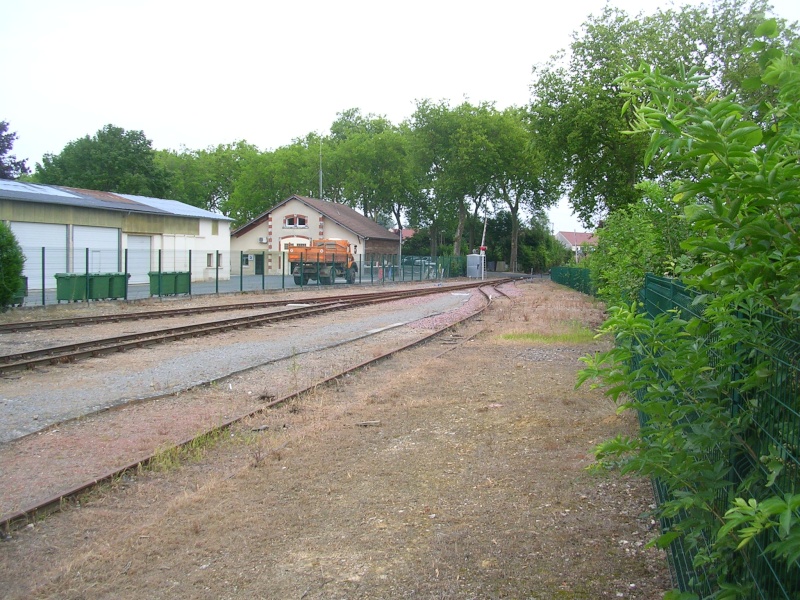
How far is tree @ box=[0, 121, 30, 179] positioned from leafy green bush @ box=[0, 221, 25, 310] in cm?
5148

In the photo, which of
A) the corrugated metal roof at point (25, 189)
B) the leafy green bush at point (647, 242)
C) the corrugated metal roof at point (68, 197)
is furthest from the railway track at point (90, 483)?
the corrugated metal roof at point (25, 189)

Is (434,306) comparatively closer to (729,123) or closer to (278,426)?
(278,426)

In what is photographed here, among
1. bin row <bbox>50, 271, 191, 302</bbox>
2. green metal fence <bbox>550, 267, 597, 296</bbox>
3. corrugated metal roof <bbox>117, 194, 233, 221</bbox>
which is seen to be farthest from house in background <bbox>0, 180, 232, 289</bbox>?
green metal fence <bbox>550, 267, 597, 296</bbox>

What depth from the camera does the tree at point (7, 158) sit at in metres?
67.9

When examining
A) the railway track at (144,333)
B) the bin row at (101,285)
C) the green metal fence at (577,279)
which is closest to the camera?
the railway track at (144,333)

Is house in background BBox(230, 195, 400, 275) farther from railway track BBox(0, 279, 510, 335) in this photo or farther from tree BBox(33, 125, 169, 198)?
railway track BBox(0, 279, 510, 335)

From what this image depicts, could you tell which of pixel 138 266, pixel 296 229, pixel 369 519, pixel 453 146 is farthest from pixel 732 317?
pixel 453 146

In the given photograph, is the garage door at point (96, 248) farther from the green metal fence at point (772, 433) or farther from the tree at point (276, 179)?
the tree at point (276, 179)

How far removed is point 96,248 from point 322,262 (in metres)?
14.2

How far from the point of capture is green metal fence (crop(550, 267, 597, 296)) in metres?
34.2

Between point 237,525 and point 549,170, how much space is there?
1281 inches

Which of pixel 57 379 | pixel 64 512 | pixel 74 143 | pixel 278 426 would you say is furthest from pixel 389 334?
pixel 74 143

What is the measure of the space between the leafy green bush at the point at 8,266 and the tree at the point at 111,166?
179ft

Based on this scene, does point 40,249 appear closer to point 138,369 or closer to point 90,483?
point 138,369
